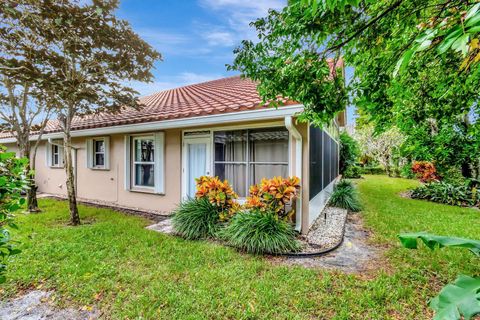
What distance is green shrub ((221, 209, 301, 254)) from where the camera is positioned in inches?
188

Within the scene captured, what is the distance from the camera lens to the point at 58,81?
6012mm

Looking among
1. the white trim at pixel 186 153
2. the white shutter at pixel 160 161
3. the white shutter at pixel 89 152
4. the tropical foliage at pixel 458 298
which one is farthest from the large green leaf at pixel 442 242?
the white shutter at pixel 89 152

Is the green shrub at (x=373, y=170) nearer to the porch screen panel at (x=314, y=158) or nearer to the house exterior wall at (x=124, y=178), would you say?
the house exterior wall at (x=124, y=178)

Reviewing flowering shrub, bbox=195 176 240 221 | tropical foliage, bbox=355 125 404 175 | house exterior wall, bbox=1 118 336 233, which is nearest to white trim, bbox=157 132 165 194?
house exterior wall, bbox=1 118 336 233

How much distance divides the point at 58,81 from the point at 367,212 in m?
10.2

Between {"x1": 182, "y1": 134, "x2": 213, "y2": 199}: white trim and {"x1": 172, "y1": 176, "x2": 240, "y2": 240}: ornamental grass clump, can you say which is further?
{"x1": 182, "y1": 134, "x2": 213, "y2": 199}: white trim

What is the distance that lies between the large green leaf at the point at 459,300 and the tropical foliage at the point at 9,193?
120 inches

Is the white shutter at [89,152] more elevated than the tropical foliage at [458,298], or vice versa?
the white shutter at [89,152]

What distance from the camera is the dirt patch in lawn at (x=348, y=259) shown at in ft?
14.2

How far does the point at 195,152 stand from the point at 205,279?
435 centimetres

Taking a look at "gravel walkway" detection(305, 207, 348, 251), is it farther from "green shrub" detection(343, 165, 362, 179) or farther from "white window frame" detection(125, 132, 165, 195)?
"green shrub" detection(343, 165, 362, 179)

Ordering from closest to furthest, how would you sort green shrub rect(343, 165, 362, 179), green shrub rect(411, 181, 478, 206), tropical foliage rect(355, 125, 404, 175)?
green shrub rect(411, 181, 478, 206) < green shrub rect(343, 165, 362, 179) < tropical foliage rect(355, 125, 404, 175)

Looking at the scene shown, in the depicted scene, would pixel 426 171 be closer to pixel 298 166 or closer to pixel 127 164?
pixel 298 166

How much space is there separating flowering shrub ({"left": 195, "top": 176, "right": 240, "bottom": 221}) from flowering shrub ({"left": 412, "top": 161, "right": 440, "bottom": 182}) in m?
10.7
